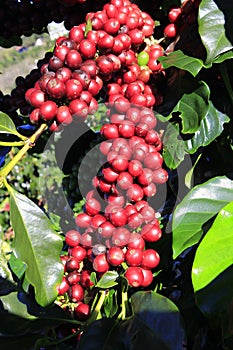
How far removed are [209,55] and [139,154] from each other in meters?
0.17

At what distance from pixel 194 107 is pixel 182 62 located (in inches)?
3.0

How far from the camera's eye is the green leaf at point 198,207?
32.5 inches

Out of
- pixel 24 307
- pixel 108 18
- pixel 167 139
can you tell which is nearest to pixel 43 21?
pixel 108 18

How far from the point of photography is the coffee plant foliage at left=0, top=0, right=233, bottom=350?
29.9 inches

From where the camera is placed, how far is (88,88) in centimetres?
82

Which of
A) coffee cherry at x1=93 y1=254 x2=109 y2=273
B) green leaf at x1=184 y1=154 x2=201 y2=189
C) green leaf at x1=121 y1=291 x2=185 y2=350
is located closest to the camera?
green leaf at x1=121 y1=291 x2=185 y2=350

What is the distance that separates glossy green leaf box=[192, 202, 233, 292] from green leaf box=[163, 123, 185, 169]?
12cm

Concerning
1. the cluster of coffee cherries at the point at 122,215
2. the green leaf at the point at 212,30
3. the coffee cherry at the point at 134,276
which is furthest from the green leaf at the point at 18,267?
the green leaf at the point at 212,30

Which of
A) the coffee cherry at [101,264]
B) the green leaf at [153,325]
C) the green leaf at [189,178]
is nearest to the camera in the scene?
the green leaf at [153,325]

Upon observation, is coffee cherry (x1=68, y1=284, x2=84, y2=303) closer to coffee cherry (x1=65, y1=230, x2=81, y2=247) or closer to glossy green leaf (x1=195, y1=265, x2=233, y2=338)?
coffee cherry (x1=65, y1=230, x2=81, y2=247)

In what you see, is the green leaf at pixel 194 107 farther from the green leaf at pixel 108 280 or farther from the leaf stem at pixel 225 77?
the green leaf at pixel 108 280

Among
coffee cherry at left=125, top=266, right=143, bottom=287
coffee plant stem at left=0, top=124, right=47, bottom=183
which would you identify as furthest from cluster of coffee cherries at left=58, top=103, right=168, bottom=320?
coffee plant stem at left=0, top=124, right=47, bottom=183

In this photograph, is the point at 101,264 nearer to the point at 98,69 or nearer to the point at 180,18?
the point at 98,69

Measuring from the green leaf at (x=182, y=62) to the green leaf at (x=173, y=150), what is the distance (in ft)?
0.35
